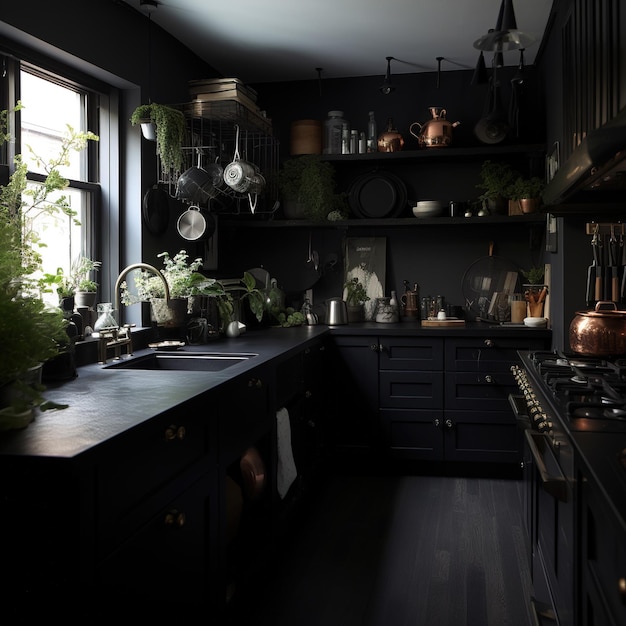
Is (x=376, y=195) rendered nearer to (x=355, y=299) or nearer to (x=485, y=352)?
(x=355, y=299)

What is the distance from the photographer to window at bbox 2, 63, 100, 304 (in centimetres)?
302

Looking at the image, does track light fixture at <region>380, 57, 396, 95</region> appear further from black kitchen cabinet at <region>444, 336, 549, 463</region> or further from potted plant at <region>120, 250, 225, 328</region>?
potted plant at <region>120, 250, 225, 328</region>

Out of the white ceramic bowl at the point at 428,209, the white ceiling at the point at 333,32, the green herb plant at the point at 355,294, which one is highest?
the white ceiling at the point at 333,32

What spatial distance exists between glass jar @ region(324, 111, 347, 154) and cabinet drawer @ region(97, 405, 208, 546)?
312cm

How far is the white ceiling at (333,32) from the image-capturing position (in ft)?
12.3

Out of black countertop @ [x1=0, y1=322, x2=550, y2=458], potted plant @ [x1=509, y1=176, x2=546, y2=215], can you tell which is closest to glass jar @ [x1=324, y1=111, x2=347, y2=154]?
potted plant @ [x1=509, y1=176, x2=546, y2=215]

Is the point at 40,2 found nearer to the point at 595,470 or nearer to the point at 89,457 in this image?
the point at 89,457

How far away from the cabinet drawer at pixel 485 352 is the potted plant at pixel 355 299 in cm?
78

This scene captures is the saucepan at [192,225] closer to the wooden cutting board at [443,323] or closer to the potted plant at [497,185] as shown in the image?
the wooden cutting board at [443,323]

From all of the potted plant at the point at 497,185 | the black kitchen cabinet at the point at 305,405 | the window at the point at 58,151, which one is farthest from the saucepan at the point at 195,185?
the potted plant at the point at 497,185

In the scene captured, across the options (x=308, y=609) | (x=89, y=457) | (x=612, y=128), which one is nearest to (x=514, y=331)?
(x=308, y=609)

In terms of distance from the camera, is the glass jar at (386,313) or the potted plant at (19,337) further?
the glass jar at (386,313)

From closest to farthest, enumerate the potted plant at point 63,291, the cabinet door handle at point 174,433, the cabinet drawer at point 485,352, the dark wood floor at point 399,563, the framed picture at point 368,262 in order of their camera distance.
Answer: the cabinet door handle at point 174,433, the dark wood floor at point 399,563, the potted plant at point 63,291, the cabinet drawer at point 485,352, the framed picture at point 368,262

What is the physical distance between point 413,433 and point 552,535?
2.32 metres
